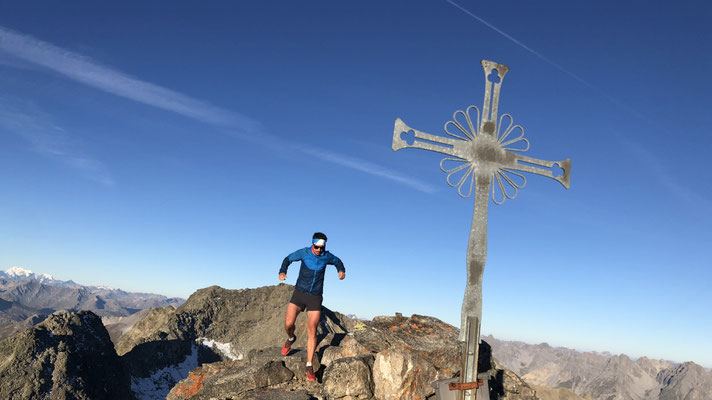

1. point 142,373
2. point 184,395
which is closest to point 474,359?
point 184,395

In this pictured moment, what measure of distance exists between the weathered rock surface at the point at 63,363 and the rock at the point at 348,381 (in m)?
67.6

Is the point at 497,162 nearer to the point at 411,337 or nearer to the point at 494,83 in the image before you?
the point at 494,83

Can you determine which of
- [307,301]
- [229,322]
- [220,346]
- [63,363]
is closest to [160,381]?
[220,346]

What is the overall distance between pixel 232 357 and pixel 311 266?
10292 cm

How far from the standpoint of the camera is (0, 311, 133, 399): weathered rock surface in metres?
62.8

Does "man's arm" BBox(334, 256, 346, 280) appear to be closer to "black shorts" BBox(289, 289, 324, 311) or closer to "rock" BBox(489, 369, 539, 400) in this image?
"black shorts" BBox(289, 289, 324, 311)

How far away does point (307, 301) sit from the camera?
11750 mm

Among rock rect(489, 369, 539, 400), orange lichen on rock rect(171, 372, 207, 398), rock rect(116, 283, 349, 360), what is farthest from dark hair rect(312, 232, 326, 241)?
rock rect(116, 283, 349, 360)

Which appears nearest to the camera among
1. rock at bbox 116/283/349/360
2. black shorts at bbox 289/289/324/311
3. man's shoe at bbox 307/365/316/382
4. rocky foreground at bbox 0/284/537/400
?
black shorts at bbox 289/289/324/311

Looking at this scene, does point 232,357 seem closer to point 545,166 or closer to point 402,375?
point 402,375

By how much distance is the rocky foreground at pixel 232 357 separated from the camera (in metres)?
11.9

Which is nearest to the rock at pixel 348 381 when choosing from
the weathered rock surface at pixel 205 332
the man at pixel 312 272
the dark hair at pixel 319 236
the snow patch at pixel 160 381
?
the man at pixel 312 272

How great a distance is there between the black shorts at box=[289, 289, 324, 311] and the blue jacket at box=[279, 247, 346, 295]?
10cm

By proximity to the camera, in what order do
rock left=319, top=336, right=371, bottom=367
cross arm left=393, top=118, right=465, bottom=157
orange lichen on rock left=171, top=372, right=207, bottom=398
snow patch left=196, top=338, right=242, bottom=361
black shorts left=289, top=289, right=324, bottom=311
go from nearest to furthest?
cross arm left=393, top=118, right=465, bottom=157, black shorts left=289, top=289, right=324, bottom=311, rock left=319, top=336, right=371, bottom=367, orange lichen on rock left=171, top=372, right=207, bottom=398, snow patch left=196, top=338, right=242, bottom=361
